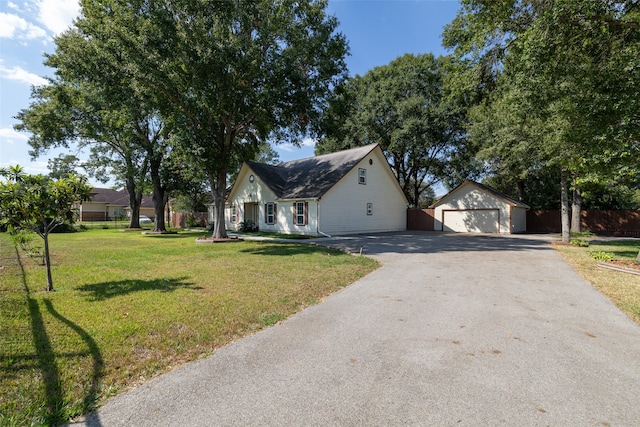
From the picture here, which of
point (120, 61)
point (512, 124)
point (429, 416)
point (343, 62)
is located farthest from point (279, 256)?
point (512, 124)

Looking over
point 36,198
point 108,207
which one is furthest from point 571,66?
point 108,207

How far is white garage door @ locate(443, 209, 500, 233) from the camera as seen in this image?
80.0ft

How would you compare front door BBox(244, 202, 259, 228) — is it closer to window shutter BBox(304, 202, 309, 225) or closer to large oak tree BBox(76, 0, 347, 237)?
window shutter BBox(304, 202, 309, 225)

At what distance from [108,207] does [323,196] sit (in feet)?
154

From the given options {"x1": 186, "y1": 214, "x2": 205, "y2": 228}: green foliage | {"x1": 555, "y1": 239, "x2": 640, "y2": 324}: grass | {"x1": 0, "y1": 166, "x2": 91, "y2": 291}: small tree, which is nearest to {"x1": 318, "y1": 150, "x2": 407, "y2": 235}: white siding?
{"x1": 555, "y1": 239, "x2": 640, "y2": 324}: grass

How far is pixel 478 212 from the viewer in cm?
2505

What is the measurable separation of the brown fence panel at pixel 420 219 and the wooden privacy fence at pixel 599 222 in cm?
790

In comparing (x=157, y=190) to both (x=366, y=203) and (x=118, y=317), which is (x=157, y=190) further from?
(x=118, y=317)

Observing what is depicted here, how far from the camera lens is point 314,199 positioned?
2045 cm

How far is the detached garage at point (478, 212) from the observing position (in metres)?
23.8

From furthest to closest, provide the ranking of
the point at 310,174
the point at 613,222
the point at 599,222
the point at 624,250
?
the point at 310,174 → the point at 599,222 → the point at 613,222 → the point at 624,250

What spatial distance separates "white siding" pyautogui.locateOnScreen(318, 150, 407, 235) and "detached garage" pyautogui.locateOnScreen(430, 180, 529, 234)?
11.6 feet

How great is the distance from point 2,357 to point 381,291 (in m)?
5.75

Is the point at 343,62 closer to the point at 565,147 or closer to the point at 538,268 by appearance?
the point at 565,147
